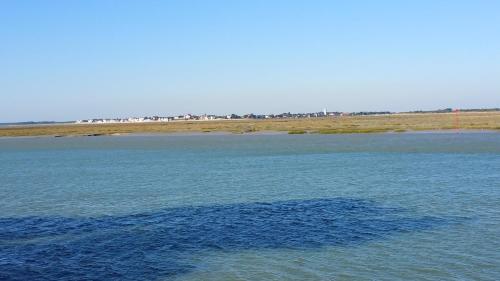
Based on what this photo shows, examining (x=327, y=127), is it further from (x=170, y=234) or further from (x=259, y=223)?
(x=170, y=234)

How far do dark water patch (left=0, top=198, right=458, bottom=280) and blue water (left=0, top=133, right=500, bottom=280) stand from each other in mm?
41

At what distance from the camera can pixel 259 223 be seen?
17984mm

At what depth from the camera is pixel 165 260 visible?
14203 millimetres

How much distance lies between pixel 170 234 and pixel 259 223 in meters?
2.83

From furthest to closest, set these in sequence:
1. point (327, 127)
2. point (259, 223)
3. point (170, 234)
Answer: point (327, 127), point (259, 223), point (170, 234)

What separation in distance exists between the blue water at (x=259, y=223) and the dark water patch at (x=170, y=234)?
4 cm

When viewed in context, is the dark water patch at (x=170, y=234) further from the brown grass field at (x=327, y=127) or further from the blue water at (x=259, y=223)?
the brown grass field at (x=327, y=127)

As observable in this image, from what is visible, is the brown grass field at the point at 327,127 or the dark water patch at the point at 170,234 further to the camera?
the brown grass field at the point at 327,127

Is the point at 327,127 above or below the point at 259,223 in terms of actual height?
above

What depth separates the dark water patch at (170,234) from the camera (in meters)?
13.7

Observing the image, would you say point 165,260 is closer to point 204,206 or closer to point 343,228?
point 343,228

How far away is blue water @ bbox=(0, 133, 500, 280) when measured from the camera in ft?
43.7

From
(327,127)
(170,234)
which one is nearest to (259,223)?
(170,234)

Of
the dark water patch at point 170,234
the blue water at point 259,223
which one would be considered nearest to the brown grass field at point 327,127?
the blue water at point 259,223
